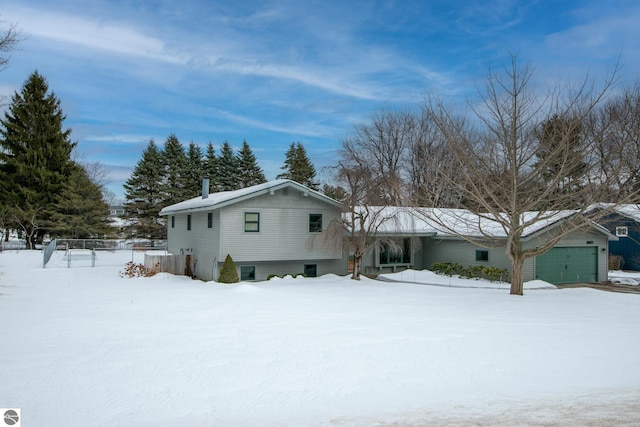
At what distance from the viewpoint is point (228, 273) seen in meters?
20.1

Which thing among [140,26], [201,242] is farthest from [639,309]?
[140,26]

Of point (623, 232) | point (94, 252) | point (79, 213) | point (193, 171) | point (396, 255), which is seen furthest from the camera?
point (193, 171)

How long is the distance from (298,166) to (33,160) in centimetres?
2560

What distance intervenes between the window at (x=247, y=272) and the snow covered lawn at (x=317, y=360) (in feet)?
19.4

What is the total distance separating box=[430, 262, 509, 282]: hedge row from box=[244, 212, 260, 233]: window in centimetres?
995

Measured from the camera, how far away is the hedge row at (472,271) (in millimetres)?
21594

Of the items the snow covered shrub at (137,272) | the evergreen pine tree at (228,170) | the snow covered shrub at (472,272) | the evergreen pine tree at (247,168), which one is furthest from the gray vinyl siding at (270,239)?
the evergreen pine tree at (247,168)

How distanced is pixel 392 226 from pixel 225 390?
18049mm

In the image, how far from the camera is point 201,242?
23141 millimetres

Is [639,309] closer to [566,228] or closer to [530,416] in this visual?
[566,228]

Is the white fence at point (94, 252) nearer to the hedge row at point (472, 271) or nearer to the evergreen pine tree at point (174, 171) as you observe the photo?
the evergreen pine tree at point (174, 171)

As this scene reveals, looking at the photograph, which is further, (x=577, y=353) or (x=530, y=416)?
(x=577, y=353)

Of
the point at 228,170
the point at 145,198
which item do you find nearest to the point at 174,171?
the point at 145,198

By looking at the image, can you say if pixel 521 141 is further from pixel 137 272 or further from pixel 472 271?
pixel 137 272
